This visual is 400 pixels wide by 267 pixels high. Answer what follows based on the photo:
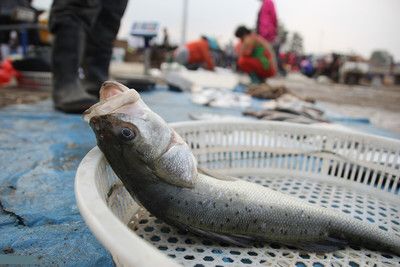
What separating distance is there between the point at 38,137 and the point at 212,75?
6578mm

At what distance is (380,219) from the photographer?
2.04m

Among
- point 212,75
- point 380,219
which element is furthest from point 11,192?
Answer: point 212,75

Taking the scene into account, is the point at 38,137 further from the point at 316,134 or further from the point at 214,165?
the point at 316,134

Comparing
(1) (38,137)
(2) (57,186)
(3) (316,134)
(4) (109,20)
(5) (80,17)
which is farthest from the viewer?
(4) (109,20)

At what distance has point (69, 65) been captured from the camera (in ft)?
12.5

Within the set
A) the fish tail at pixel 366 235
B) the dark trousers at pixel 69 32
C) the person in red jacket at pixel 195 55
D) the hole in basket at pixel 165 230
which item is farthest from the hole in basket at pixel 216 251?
the person in red jacket at pixel 195 55

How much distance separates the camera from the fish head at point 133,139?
4.56 feet

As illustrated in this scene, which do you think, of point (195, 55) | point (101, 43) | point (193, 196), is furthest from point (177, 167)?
point (195, 55)

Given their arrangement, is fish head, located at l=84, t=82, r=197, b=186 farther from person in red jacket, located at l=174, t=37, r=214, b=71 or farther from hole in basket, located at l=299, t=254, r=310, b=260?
person in red jacket, located at l=174, t=37, r=214, b=71

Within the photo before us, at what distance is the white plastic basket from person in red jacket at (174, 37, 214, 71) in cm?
1089

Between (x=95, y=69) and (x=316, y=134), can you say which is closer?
(x=316, y=134)

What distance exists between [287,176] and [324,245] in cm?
100

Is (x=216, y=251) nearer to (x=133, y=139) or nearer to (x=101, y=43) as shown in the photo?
(x=133, y=139)

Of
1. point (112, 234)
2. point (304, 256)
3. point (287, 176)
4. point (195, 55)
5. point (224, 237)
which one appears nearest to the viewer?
point (112, 234)
